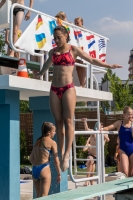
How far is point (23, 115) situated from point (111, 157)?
5.92m

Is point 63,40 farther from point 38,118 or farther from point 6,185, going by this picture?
point 38,118

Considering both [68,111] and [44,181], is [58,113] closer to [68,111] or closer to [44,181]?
[68,111]

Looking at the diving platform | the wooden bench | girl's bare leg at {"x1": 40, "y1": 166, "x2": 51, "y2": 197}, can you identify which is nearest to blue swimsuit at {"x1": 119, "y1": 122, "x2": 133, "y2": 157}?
the diving platform

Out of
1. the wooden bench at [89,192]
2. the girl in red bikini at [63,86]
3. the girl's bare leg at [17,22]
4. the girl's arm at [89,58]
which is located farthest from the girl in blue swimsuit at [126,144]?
the girl in red bikini at [63,86]

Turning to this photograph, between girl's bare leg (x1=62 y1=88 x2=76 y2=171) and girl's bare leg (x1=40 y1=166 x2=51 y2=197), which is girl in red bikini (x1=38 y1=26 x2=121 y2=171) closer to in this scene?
girl's bare leg (x1=62 y1=88 x2=76 y2=171)

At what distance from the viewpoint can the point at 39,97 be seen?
990 centimetres

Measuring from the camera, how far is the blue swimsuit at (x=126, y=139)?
8.91 meters

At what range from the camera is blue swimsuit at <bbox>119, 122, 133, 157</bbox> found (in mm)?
8914

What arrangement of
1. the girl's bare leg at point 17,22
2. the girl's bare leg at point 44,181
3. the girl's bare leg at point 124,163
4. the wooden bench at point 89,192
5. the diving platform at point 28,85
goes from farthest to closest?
the girl's bare leg at point 124,163
the girl's bare leg at point 17,22
the girl's bare leg at point 44,181
the diving platform at point 28,85
the wooden bench at point 89,192

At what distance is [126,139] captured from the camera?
29.3 feet

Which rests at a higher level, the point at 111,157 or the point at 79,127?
the point at 79,127

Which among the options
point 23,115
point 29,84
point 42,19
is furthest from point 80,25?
point 23,115

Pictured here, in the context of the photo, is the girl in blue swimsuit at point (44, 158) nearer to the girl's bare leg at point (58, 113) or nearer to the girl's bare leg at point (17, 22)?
the girl's bare leg at point (17, 22)

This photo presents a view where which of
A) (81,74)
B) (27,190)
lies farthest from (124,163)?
(27,190)
